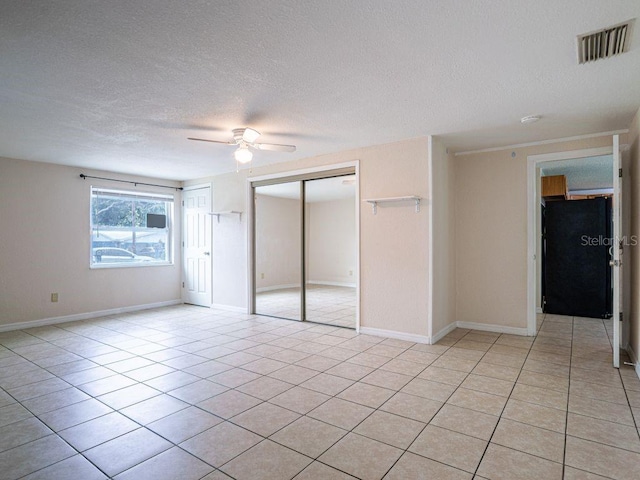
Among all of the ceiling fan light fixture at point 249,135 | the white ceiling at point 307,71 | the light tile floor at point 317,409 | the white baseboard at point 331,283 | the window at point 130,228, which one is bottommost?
the light tile floor at point 317,409

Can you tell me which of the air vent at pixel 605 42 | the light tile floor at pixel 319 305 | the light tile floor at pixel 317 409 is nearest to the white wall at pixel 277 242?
the light tile floor at pixel 319 305

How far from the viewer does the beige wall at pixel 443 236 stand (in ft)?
13.6

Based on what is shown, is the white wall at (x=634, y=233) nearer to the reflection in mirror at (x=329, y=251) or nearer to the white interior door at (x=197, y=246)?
the reflection in mirror at (x=329, y=251)

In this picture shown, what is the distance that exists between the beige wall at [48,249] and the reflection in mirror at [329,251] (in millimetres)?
3250

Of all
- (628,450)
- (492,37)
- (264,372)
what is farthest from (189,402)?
(492,37)

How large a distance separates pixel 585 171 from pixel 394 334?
4723mm

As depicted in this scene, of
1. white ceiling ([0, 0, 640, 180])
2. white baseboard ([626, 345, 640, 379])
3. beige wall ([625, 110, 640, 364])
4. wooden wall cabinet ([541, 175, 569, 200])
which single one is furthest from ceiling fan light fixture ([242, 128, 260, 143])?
wooden wall cabinet ([541, 175, 569, 200])

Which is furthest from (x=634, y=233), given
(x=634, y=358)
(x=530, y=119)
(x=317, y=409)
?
(x=317, y=409)

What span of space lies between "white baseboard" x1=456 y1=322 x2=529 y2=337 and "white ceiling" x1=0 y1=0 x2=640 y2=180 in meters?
2.33

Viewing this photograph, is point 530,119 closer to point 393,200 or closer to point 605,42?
point 605,42

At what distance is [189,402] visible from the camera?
8.75 feet

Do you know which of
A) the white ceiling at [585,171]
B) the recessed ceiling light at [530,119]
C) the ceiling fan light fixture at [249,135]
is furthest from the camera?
the white ceiling at [585,171]

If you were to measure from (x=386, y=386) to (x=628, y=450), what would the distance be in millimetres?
1503

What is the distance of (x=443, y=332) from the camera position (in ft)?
14.5
